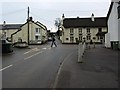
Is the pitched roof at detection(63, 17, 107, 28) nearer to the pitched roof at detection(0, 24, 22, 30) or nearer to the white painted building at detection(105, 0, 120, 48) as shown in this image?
the pitched roof at detection(0, 24, 22, 30)

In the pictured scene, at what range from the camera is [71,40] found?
93.2m

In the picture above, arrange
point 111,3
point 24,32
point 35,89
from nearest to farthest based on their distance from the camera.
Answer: point 35,89 < point 111,3 < point 24,32

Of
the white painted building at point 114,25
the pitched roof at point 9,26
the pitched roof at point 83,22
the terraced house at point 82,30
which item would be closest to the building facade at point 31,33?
the terraced house at point 82,30

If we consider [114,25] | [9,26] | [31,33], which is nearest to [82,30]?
[31,33]

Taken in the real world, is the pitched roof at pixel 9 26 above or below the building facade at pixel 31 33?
above

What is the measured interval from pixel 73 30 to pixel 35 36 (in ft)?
41.2

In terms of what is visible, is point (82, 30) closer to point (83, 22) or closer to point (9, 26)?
point (83, 22)

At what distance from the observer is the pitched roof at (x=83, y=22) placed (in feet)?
303

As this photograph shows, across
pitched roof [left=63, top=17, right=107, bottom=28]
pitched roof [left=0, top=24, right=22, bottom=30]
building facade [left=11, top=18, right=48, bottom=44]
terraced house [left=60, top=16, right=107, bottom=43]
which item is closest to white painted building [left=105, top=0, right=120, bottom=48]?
terraced house [left=60, top=16, right=107, bottom=43]

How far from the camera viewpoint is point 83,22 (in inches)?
3701

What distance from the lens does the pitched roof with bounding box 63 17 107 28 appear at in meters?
92.3

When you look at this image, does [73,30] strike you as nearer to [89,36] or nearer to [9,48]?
[89,36]

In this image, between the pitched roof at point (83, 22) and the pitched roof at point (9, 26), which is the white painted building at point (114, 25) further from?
the pitched roof at point (9, 26)

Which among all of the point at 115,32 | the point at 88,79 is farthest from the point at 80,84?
the point at 115,32
